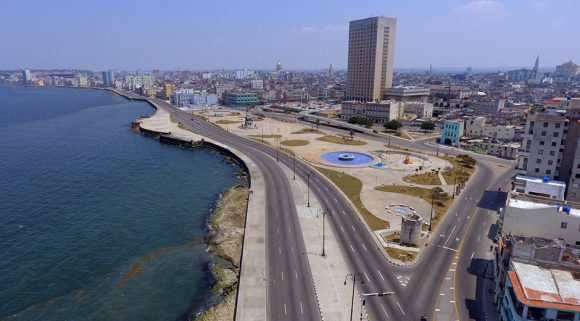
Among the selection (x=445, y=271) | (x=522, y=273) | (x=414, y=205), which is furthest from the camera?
(x=414, y=205)

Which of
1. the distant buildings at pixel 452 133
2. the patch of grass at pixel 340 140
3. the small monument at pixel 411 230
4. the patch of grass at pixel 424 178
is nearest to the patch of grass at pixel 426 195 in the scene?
the patch of grass at pixel 424 178

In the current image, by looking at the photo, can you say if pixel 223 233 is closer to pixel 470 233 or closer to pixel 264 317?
pixel 264 317

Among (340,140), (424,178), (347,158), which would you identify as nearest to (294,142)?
(340,140)

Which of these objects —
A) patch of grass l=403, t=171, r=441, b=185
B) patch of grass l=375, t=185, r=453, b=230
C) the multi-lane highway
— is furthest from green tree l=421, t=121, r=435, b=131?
patch of grass l=375, t=185, r=453, b=230

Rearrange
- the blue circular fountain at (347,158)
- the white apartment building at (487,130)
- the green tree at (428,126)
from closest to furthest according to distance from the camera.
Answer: the blue circular fountain at (347,158) → the white apartment building at (487,130) → the green tree at (428,126)

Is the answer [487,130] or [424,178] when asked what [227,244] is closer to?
[424,178]

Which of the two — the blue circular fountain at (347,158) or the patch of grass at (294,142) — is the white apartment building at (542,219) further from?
the patch of grass at (294,142)

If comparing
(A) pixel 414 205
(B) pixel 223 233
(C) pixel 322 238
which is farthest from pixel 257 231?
(A) pixel 414 205
